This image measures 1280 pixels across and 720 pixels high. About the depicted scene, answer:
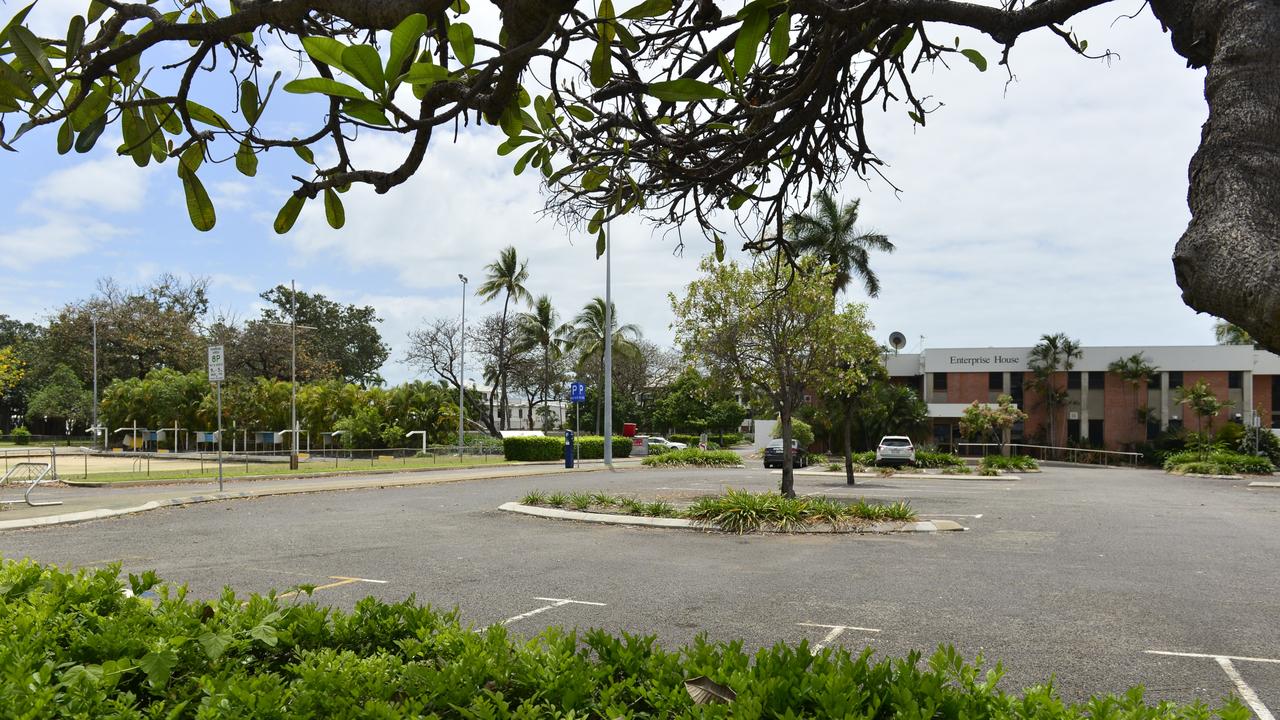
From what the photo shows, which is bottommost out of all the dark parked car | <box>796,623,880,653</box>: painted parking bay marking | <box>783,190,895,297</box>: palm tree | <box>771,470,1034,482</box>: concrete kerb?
<box>771,470,1034,482</box>: concrete kerb

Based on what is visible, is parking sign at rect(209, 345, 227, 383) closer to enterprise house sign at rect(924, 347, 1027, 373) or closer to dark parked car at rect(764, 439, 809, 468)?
dark parked car at rect(764, 439, 809, 468)

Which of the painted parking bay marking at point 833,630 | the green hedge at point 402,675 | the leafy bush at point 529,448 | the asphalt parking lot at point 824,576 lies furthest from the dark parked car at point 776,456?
the green hedge at point 402,675

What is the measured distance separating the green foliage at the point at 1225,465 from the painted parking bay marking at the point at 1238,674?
116 ft

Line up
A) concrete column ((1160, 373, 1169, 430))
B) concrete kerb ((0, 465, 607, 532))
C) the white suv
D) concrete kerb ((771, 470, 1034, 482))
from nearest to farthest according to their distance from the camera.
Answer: concrete kerb ((0, 465, 607, 532))
concrete kerb ((771, 470, 1034, 482))
the white suv
concrete column ((1160, 373, 1169, 430))

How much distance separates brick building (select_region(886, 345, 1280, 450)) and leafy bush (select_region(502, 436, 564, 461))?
932 inches

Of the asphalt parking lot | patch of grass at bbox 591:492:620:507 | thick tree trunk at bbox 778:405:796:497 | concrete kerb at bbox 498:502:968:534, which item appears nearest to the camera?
the asphalt parking lot

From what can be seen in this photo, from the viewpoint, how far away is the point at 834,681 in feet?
9.32

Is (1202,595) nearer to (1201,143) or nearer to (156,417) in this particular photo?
(1201,143)

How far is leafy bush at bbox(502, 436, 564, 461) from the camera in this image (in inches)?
1581

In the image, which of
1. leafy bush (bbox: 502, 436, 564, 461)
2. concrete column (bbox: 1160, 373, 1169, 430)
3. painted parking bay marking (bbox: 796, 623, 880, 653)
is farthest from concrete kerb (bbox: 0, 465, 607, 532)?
concrete column (bbox: 1160, 373, 1169, 430)

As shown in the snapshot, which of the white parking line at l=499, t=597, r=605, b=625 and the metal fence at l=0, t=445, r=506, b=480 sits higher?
the white parking line at l=499, t=597, r=605, b=625

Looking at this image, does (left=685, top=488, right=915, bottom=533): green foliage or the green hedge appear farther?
(left=685, top=488, right=915, bottom=533): green foliage

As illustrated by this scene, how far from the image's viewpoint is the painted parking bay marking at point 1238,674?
5.27 m

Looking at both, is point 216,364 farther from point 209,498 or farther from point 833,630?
point 833,630
